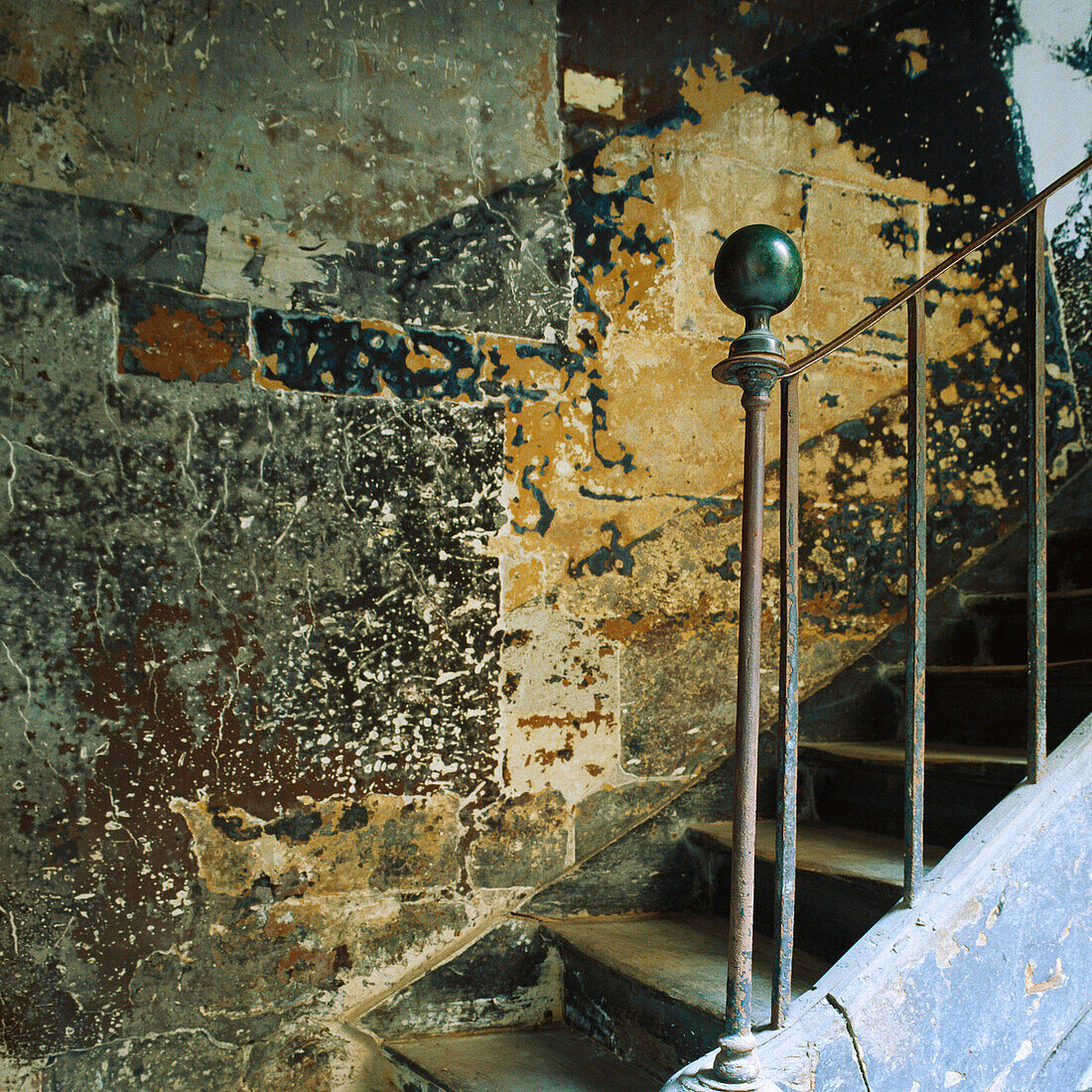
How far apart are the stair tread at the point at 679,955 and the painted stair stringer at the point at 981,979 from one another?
15 cm

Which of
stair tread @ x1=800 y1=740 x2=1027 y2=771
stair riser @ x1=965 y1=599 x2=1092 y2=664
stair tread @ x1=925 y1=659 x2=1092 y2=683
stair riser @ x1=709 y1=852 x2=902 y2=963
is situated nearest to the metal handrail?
stair riser @ x1=709 y1=852 x2=902 y2=963

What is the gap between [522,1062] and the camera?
1740mm

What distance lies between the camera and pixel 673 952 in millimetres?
1755

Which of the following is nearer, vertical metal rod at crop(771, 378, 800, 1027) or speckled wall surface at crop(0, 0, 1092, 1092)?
vertical metal rod at crop(771, 378, 800, 1027)

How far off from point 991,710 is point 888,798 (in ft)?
1.21

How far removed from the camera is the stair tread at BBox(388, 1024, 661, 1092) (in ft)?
5.27

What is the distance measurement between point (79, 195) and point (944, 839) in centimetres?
237

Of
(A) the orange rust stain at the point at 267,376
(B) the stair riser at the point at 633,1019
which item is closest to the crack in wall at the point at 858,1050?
(B) the stair riser at the point at 633,1019

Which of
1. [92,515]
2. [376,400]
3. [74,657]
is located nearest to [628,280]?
[376,400]

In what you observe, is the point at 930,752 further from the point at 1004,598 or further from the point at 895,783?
the point at 1004,598

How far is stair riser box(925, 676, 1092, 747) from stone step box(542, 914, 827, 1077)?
759mm

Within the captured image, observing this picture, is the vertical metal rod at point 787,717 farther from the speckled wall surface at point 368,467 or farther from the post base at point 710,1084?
the speckled wall surface at point 368,467

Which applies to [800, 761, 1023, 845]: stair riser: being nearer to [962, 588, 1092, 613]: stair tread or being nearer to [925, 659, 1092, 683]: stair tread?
[925, 659, 1092, 683]: stair tread

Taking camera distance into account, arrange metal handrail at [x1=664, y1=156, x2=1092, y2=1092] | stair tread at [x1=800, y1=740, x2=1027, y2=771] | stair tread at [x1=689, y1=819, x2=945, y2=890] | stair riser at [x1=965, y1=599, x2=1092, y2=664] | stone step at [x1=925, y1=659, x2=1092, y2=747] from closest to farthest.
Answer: metal handrail at [x1=664, y1=156, x2=1092, y2=1092], stair tread at [x1=689, y1=819, x2=945, y2=890], stair tread at [x1=800, y1=740, x2=1027, y2=771], stone step at [x1=925, y1=659, x2=1092, y2=747], stair riser at [x1=965, y1=599, x2=1092, y2=664]
